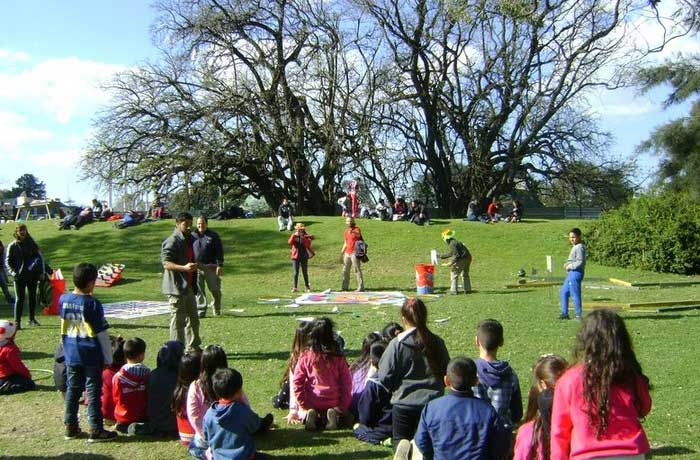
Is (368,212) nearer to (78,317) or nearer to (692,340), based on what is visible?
(692,340)

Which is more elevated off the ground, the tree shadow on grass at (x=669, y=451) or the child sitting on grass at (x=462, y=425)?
the child sitting on grass at (x=462, y=425)

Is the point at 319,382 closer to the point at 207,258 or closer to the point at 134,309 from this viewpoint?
the point at 207,258

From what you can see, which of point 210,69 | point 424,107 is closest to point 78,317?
point 210,69

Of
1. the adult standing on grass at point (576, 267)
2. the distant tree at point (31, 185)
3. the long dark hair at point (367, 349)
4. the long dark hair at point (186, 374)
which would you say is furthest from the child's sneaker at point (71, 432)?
the distant tree at point (31, 185)

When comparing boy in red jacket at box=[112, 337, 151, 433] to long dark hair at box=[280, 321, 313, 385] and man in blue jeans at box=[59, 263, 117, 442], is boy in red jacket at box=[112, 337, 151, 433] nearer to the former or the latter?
man in blue jeans at box=[59, 263, 117, 442]

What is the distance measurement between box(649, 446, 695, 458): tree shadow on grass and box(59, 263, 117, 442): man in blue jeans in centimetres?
429

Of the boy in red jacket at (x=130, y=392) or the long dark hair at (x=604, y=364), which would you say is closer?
the long dark hair at (x=604, y=364)

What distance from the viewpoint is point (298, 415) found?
624cm

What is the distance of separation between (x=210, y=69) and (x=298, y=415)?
3148cm

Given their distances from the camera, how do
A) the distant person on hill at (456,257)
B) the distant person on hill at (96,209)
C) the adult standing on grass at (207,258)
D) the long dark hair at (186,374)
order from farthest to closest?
the distant person on hill at (96,209)
the distant person on hill at (456,257)
the adult standing on grass at (207,258)
the long dark hair at (186,374)

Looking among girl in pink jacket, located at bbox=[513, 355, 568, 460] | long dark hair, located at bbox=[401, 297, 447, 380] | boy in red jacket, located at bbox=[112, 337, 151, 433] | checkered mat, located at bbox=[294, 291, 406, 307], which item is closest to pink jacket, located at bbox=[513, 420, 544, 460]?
girl in pink jacket, located at bbox=[513, 355, 568, 460]

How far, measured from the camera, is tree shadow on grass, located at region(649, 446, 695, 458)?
5.16 meters

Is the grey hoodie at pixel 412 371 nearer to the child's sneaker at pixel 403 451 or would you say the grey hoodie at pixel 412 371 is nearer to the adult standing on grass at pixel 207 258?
the child's sneaker at pixel 403 451

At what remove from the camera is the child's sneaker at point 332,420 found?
6113mm
